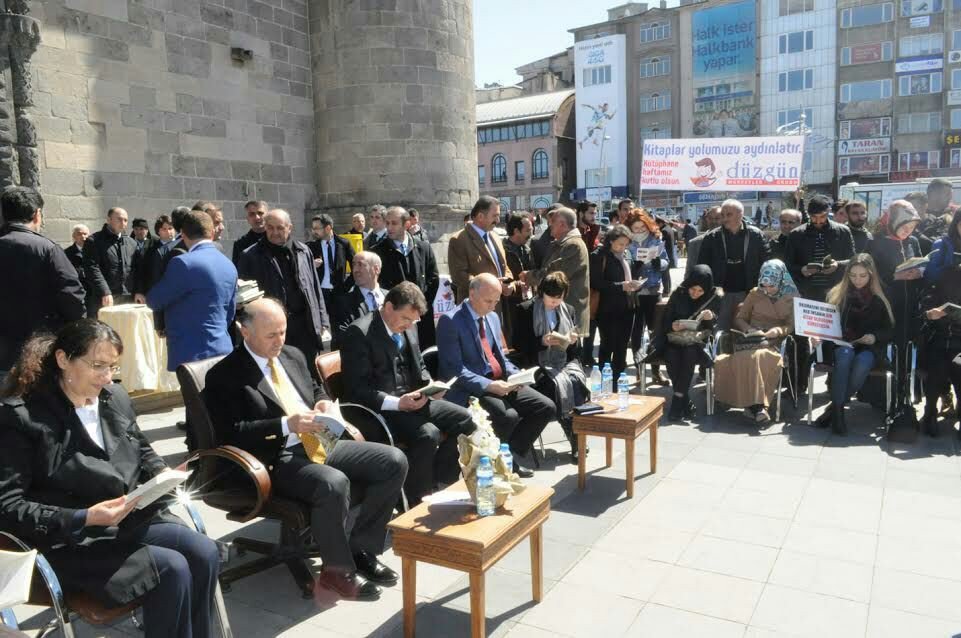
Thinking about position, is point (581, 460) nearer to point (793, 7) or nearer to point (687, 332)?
point (687, 332)

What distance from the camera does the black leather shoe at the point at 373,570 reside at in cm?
346

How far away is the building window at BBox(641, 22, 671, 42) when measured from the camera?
160 ft

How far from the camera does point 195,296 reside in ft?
15.0

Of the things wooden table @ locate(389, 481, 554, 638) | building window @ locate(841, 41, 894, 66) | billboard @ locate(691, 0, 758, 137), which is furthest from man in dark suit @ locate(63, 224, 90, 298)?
building window @ locate(841, 41, 894, 66)

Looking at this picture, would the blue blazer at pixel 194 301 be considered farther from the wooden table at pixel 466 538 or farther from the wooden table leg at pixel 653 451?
the wooden table leg at pixel 653 451

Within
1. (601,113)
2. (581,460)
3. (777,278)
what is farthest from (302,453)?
(601,113)

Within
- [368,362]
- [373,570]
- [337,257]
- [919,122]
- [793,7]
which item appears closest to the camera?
[373,570]

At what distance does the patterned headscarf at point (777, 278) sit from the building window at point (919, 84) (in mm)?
42822

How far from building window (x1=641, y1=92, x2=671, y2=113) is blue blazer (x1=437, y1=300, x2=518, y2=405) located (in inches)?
1895

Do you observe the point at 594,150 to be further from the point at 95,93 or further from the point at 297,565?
the point at 297,565

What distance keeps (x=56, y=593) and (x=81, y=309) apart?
2505mm

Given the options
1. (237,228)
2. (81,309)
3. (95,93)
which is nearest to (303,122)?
(237,228)

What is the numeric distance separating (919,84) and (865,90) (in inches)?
108

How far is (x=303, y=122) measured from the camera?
9.85 m
